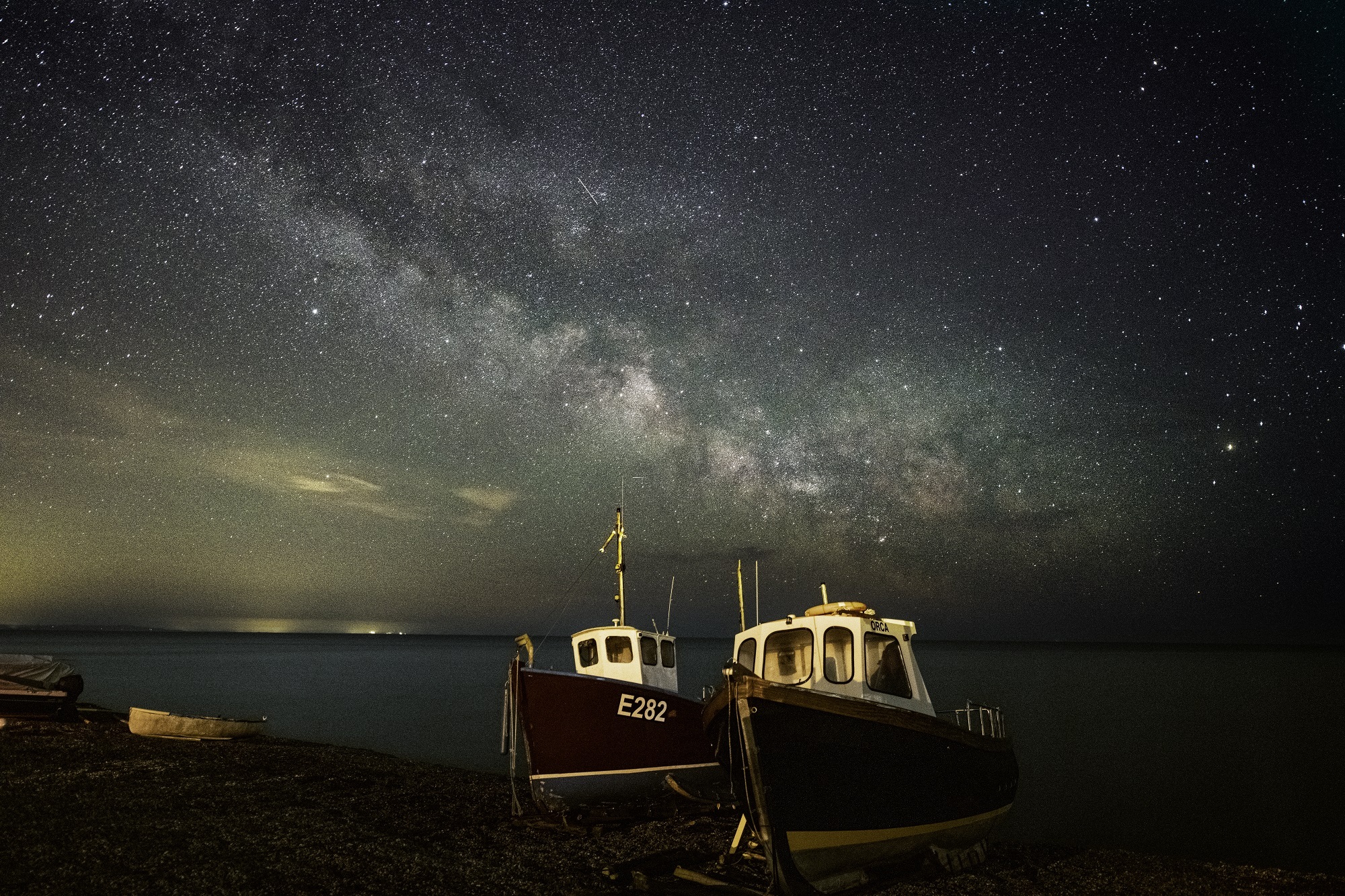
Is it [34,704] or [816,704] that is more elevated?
[816,704]

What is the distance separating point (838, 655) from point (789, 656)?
0.92m

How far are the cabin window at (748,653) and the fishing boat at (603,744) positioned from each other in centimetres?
193

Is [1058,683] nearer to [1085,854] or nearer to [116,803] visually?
[1085,854]

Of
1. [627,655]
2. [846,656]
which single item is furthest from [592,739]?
[846,656]

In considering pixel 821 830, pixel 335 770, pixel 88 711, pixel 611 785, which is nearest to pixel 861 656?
pixel 821 830

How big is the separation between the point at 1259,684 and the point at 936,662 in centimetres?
4680

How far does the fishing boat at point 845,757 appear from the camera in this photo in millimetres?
8844

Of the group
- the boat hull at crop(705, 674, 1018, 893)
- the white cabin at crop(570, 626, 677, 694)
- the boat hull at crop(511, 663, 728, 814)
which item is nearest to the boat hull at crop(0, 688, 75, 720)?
the white cabin at crop(570, 626, 677, 694)

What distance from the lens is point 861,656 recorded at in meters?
10.8

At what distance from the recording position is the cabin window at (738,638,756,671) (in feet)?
40.2

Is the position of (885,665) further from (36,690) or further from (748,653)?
(36,690)

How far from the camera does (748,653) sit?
40.8ft

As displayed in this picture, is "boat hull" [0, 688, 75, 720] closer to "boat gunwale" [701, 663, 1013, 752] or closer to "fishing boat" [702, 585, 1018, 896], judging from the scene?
"fishing boat" [702, 585, 1018, 896]

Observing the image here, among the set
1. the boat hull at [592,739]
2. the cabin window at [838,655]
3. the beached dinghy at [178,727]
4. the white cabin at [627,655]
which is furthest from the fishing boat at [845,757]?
the beached dinghy at [178,727]
